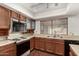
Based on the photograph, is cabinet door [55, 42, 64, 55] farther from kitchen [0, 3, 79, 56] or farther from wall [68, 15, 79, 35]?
wall [68, 15, 79, 35]

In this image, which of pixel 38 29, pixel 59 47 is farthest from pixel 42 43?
pixel 38 29

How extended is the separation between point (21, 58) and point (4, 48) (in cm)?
154

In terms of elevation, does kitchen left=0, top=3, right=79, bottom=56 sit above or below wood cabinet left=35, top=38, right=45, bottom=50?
above

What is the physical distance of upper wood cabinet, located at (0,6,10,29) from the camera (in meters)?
2.35

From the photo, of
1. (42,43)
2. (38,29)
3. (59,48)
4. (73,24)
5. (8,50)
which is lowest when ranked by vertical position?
(59,48)

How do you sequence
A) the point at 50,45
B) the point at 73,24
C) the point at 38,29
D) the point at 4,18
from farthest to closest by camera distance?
the point at 38,29
the point at 73,24
the point at 50,45
the point at 4,18

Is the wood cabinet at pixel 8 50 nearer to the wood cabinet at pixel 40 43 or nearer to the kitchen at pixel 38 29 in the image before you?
the kitchen at pixel 38 29

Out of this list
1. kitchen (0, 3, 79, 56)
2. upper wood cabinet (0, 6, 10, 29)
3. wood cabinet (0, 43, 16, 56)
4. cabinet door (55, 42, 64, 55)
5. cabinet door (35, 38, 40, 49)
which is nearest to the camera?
wood cabinet (0, 43, 16, 56)

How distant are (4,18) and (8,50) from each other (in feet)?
3.03

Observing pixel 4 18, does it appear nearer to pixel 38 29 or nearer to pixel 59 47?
pixel 59 47

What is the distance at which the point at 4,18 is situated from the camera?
2.47m

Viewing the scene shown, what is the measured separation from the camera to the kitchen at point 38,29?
2.52m

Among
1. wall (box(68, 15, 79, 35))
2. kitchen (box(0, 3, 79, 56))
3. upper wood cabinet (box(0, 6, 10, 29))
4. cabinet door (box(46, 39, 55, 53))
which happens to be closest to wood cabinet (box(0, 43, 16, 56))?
kitchen (box(0, 3, 79, 56))

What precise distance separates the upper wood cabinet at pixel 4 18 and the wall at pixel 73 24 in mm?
2898
